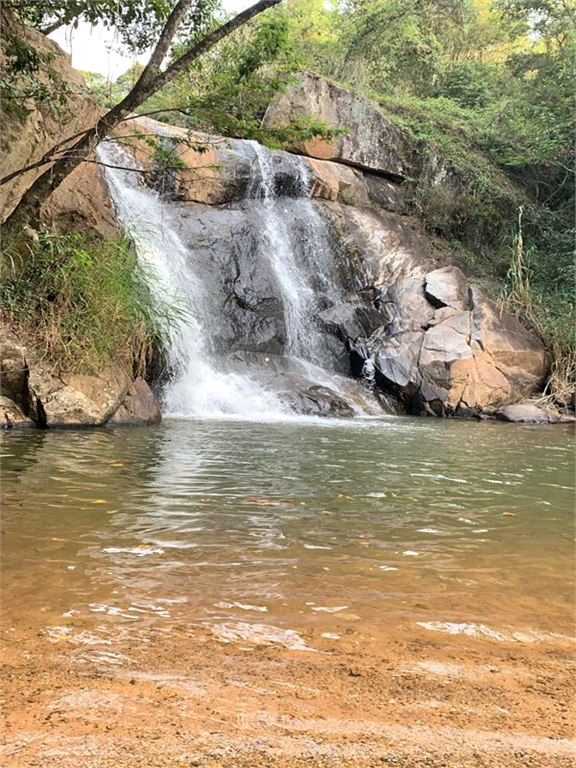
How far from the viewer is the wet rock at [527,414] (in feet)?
33.3

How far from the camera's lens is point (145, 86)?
18.3ft

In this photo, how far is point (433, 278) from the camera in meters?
12.5

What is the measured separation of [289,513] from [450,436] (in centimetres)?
454

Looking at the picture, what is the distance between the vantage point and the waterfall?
9320 millimetres

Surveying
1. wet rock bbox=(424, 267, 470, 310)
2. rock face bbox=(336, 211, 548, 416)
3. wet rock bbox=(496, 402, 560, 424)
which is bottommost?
wet rock bbox=(496, 402, 560, 424)

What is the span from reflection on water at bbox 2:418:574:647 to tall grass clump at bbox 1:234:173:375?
175 centimetres

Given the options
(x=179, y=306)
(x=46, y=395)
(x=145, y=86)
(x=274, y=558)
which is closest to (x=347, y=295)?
(x=179, y=306)

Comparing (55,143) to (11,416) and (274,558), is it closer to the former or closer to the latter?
(11,416)

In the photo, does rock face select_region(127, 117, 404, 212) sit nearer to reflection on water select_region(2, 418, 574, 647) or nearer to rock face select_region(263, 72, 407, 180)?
rock face select_region(263, 72, 407, 180)

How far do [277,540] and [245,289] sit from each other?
8.76 meters

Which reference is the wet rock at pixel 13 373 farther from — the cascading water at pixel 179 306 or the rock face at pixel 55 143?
the cascading water at pixel 179 306

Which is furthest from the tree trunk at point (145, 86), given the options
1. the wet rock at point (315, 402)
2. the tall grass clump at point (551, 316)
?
the tall grass clump at point (551, 316)

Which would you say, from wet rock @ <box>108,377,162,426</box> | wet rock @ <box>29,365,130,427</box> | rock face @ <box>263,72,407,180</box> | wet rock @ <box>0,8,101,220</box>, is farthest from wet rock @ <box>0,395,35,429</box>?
rock face @ <box>263,72,407,180</box>

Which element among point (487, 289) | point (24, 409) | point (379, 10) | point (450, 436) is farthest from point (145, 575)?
point (379, 10)
